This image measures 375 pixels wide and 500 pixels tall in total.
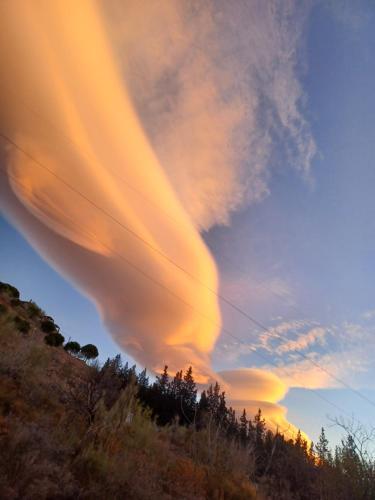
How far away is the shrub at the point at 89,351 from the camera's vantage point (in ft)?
183

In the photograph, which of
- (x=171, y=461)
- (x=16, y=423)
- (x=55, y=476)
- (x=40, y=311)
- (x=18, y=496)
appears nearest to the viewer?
(x=18, y=496)

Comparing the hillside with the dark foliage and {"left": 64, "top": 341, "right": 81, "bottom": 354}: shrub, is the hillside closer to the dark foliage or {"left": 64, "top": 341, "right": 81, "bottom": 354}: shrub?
the dark foliage

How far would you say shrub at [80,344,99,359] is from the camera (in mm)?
55875

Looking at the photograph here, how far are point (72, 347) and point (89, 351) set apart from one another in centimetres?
405

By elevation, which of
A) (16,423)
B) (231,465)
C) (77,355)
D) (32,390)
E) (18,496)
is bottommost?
(18,496)

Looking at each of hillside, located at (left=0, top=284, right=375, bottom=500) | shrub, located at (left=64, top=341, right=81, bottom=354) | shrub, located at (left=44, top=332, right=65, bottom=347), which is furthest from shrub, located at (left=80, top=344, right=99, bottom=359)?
hillside, located at (left=0, top=284, right=375, bottom=500)

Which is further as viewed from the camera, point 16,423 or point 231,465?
point 231,465

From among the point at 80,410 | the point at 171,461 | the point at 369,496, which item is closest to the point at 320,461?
the point at 369,496

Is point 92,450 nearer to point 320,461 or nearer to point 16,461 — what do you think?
point 16,461

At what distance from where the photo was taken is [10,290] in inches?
1844

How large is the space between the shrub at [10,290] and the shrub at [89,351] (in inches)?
500

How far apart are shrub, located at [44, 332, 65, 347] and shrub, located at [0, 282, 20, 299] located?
601 cm

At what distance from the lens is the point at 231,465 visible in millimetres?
21641

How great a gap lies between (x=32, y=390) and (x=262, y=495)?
1183cm
